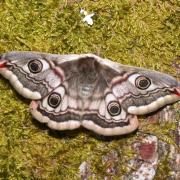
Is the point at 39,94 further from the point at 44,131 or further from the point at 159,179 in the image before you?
the point at 159,179

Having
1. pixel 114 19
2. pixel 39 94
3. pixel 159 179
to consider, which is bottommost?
pixel 159 179

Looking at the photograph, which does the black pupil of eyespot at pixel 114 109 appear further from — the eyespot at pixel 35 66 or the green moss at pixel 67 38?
the eyespot at pixel 35 66

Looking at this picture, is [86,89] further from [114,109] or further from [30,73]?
[30,73]

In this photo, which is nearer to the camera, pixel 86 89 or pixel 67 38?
pixel 86 89

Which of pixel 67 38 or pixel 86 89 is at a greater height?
pixel 67 38

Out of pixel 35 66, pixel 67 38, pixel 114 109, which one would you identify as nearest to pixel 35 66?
pixel 35 66

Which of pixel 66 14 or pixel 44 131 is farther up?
pixel 66 14

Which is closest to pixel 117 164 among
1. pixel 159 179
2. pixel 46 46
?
pixel 159 179
